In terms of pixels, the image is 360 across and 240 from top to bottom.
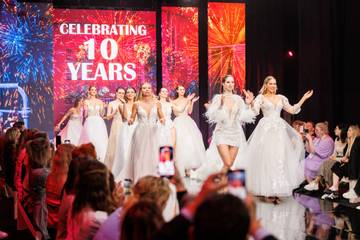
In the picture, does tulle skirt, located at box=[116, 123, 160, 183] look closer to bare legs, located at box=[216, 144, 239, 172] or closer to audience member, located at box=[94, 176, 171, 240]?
bare legs, located at box=[216, 144, 239, 172]

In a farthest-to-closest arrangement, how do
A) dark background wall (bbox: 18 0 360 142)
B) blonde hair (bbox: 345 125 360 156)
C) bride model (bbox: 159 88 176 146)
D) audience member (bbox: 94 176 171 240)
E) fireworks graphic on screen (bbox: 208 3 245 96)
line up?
fireworks graphic on screen (bbox: 208 3 245 96) → bride model (bbox: 159 88 176 146) → dark background wall (bbox: 18 0 360 142) → blonde hair (bbox: 345 125 360 156) → audience member (bbox: 94 176 171 240)

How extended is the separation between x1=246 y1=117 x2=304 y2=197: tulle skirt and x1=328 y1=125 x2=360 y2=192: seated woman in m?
0.65

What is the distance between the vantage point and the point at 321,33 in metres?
10.9

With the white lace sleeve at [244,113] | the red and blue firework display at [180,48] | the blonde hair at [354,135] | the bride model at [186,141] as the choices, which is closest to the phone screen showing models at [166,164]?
the white lace sleeve at [244,113]

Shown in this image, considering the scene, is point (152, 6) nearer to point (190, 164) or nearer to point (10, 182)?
point (190, 164)

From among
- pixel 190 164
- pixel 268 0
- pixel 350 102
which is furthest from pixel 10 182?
pixel 268 0

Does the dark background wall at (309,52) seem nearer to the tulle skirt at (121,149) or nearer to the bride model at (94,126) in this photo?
the bride model at (94,126)

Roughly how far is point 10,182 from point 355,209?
14.2 ft

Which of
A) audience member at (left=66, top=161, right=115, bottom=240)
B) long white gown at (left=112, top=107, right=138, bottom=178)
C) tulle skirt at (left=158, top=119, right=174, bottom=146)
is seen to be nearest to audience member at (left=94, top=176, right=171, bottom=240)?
audience member at (left=66, top=161, right=115, bottom=240)

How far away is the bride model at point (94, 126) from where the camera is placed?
1316 cm

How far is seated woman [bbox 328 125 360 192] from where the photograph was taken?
8422 mm

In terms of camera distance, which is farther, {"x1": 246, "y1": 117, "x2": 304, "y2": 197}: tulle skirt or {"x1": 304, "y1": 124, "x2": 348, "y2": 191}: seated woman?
{"x1": 304, "y1": 124, "x2": 348, "y2": 191}: seated woman

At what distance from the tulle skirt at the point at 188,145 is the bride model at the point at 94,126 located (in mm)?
2074

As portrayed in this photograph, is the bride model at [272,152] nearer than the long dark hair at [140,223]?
No
